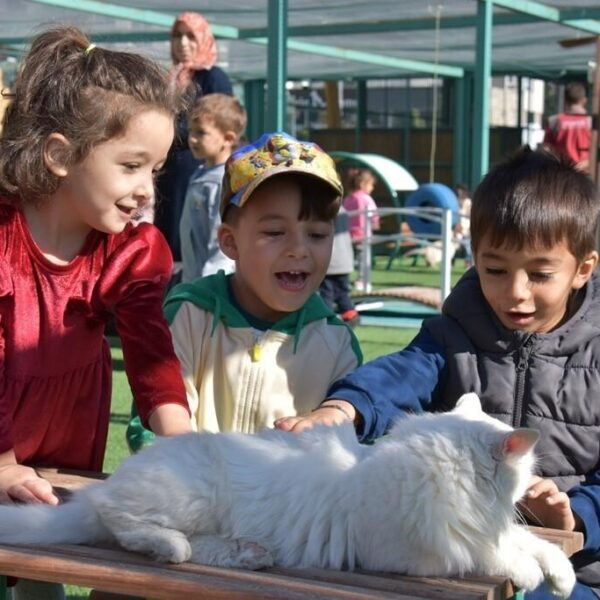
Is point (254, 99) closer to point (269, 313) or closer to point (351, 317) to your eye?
point (351, 317)

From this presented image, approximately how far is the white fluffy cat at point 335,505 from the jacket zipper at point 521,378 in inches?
19.9

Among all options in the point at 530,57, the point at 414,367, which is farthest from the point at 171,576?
the point at 530,57

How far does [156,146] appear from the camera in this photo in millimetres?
2627

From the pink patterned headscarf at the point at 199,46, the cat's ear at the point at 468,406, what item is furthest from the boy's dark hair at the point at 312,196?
the pink patterned headscarf at the point at 199,46

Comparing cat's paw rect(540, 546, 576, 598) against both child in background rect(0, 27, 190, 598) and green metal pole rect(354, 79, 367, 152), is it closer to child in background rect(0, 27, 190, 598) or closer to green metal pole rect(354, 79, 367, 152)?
child in background rect(0, 27, 190, 598)

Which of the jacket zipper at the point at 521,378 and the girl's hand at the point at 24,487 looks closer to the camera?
the girl's hand at the point at 24,487

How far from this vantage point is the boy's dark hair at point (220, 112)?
6.18 metres

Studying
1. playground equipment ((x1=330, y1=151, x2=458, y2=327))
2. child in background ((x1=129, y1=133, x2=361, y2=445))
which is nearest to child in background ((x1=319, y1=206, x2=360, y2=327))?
playground equipment ((x1=330, y1=151, x2=458, y2=327))

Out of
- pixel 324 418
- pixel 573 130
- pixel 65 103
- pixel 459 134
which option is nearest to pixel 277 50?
pixel 573 130

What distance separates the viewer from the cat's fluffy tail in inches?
78.5

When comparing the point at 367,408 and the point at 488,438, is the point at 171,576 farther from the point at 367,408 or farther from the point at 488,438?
the point at 367,408

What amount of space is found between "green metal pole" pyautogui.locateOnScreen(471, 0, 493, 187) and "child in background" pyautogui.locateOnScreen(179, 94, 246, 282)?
392 cm

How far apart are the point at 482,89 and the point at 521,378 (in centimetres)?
767

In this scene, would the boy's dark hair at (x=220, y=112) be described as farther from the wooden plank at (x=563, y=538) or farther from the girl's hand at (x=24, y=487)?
the wooden plank at (x=563, y=538)
